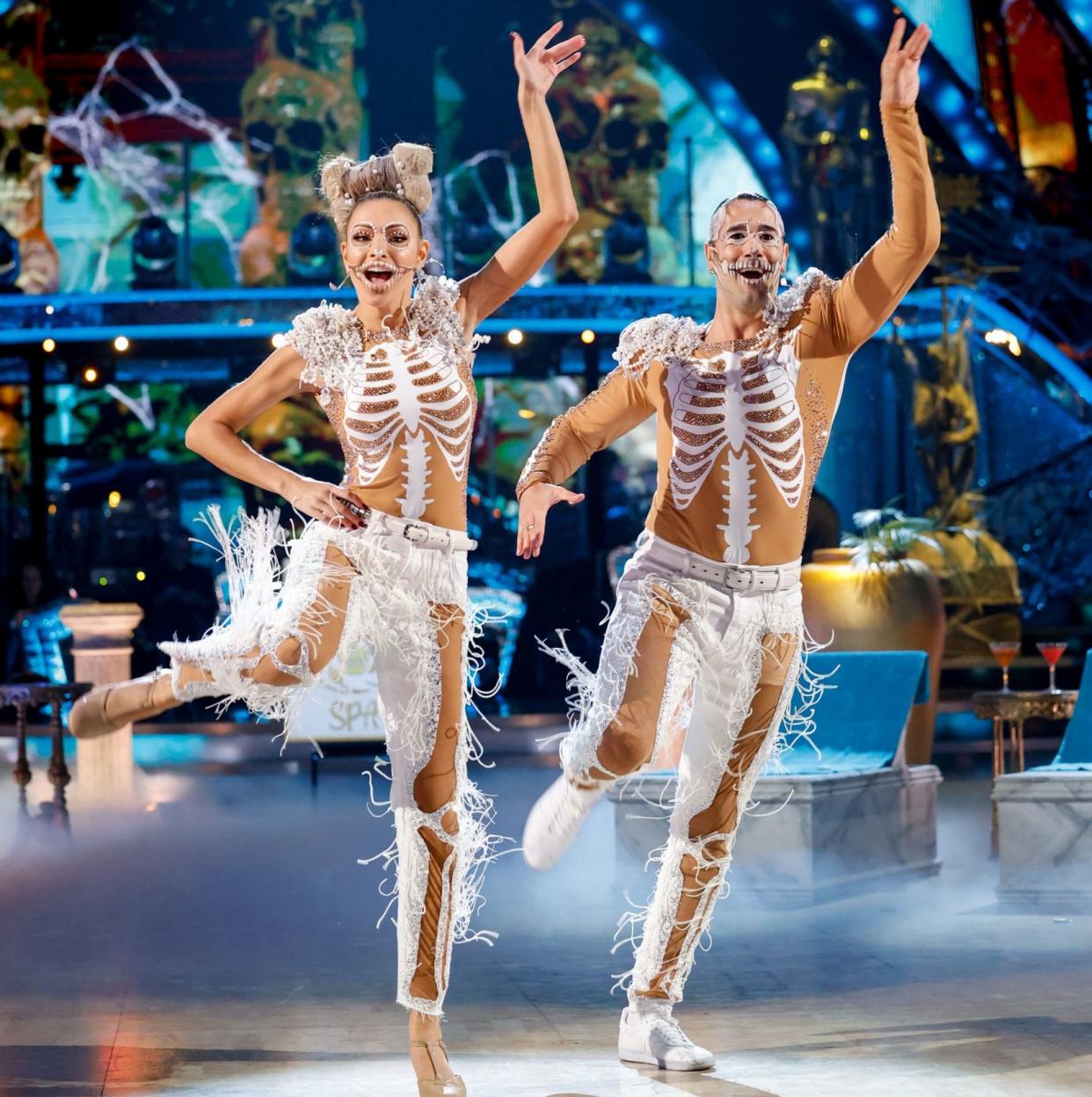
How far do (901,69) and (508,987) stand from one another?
2.46 metres

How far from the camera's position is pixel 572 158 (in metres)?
15.5

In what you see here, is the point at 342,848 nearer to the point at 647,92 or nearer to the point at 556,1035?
the point at 556,1035

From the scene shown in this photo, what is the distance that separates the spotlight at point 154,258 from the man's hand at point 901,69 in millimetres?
12213

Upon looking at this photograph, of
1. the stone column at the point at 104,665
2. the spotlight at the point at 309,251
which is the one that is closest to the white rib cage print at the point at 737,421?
the stone column at the point at 104,665

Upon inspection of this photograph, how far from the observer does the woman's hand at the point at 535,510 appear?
3609 millimetres

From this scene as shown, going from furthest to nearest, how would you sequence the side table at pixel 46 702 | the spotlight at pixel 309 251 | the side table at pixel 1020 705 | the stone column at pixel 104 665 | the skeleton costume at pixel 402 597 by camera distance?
the spotlight at pixel 309 251, the stone column at pixel 104 665, the side table at pixel 46 702, the side table at pixel 1020 705, the skeleton costume at pixel 402 597

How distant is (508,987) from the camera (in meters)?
4.48

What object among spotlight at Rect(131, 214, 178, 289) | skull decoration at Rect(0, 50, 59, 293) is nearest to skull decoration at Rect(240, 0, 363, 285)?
spotlight at Rect(131, 214, 178, 289)

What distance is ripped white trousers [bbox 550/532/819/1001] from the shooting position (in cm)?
354

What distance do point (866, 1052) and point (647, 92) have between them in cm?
1282

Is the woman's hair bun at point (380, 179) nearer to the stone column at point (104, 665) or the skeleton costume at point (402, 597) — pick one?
the skeleton costume at point (402, 597)

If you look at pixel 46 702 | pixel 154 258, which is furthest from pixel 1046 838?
pixel 154 258

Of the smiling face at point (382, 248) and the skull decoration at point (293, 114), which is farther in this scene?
the skull decoration at point (293, 114)

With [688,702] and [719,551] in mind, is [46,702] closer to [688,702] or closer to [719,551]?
[688,702]
